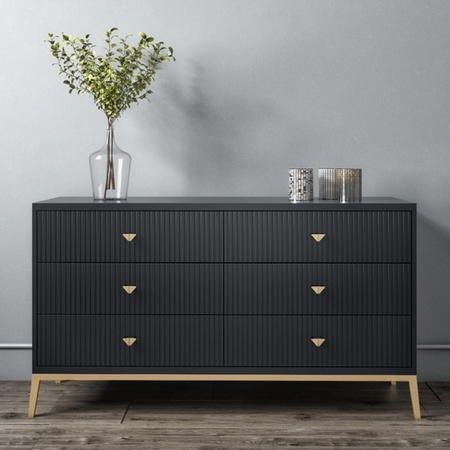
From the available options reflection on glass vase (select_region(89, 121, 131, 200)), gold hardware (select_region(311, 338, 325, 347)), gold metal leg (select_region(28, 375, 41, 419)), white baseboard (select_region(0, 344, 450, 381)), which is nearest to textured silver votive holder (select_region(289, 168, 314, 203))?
gold hardware (select_region(311, 338, 325, 347))

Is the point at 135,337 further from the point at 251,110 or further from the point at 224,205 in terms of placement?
the point at 251,110

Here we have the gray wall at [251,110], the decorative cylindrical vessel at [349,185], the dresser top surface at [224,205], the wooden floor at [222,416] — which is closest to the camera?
the wooden floor at [222,416]

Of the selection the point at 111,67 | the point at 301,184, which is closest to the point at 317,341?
the point at 301,184

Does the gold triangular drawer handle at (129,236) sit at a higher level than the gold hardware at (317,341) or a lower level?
higher

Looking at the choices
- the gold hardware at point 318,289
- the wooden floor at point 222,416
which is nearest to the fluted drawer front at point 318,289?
the gold hardware at point 318,289

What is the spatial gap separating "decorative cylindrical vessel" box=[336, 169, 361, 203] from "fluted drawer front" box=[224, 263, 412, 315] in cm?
27

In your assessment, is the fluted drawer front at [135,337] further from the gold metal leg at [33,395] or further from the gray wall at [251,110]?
the gray wall at [251,110]

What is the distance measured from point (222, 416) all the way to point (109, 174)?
0.99m

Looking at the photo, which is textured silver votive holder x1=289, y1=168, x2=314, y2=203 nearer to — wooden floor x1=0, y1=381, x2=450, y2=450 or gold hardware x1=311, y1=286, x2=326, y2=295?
gold hardware x1=311, y1=286, x2=326, y2=295

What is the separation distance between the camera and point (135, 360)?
2.71 m

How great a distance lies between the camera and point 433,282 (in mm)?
3176

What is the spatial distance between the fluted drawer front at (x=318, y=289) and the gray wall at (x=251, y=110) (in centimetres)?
56

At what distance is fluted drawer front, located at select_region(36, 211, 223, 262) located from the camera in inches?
105

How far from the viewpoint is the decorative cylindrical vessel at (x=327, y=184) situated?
2863 millimetres
